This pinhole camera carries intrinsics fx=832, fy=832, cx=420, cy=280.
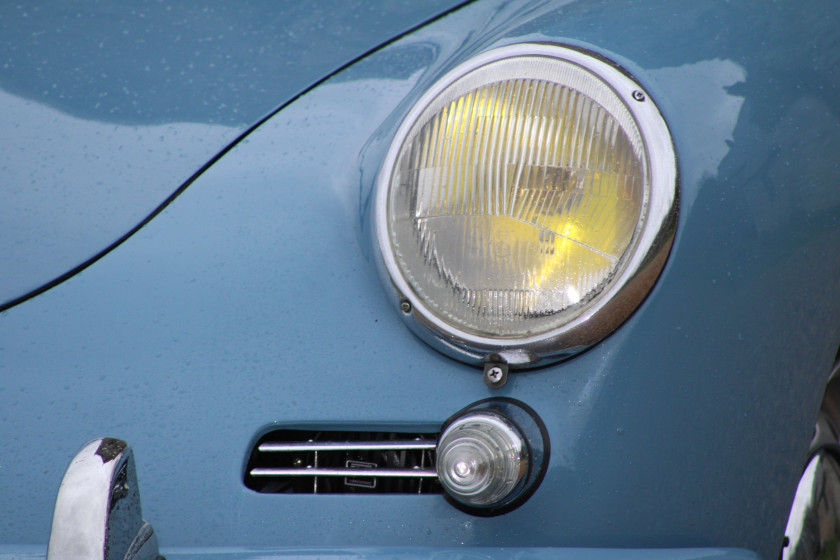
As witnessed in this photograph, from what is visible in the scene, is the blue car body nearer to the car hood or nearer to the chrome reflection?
the car hood

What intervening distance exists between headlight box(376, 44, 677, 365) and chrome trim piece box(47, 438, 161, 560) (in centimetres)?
32

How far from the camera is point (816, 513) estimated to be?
1242 mm

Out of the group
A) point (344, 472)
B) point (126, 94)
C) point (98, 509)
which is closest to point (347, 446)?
point (344, 472)

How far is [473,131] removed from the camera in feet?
2.74

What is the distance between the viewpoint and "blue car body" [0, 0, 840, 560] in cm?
82

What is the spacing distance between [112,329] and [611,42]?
0.62 m

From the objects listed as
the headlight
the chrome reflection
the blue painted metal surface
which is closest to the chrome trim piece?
the blue painted metal surface

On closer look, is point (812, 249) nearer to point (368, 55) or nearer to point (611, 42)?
point (611, 42)

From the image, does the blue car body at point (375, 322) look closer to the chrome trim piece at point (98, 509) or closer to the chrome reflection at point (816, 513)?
the chrome trim piece at point (98, 509)

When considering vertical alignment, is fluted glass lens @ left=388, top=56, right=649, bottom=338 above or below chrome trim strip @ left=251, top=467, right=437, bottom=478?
above

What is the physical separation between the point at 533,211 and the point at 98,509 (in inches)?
18.1

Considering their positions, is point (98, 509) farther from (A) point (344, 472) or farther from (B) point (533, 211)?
(B) point (533, 211)

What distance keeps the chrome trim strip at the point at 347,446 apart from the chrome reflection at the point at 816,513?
26.5 inches

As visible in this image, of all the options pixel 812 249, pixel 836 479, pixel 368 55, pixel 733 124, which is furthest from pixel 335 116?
pixel 836 479
